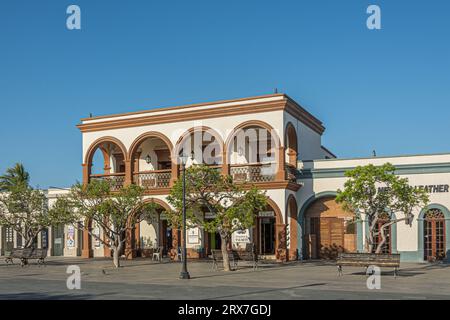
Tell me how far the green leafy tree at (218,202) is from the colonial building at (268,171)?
4670 millimetres

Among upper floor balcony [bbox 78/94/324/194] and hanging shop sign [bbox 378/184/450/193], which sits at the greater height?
upper floor balcony [bbox 78/94/324/194]

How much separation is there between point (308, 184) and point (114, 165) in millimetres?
12621

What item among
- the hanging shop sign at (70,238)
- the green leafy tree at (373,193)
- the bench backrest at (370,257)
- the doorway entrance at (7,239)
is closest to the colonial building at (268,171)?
the hanging shop sign at (70,238)

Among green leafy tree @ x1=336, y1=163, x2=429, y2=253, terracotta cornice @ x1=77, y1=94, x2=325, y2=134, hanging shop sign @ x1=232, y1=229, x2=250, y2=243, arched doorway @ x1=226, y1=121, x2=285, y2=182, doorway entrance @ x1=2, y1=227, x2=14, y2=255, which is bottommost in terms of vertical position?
doorway entrance @ x1=2, y1=227, x2=14, y2=255

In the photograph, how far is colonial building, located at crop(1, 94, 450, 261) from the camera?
26.7 metres

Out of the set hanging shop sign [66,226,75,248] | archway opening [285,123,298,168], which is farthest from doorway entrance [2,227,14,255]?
archway opening [285,123,298,168]

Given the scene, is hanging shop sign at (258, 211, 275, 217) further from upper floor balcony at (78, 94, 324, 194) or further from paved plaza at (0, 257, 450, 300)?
paved plaza at (0, 257, 450, 300)

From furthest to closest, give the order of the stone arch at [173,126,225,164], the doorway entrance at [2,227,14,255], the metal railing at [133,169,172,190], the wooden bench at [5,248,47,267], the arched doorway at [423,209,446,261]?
the doorway entrance at [2,227,14,255]
the metal railing at [133,169,172,190]
the stone arch at [173,126,225,164]
the wooden bench at [5,248,47,267]
the arched doorway at [423,209,446,261]

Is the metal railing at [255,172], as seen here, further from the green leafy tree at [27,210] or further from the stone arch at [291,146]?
the green leafy tree at [27,210]

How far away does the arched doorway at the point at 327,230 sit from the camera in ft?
93.5

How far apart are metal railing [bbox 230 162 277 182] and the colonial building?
0.17 ft

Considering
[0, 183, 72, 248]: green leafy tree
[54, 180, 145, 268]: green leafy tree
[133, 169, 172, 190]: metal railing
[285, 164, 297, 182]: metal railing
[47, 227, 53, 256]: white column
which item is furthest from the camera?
[47, 227, 53, 256]: white column

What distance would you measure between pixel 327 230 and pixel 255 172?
491 centimetres

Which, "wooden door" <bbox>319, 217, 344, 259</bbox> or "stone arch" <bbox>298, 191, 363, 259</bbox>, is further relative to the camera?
"wooden door" <bbox>319, 217, 344, 259</bbox>
